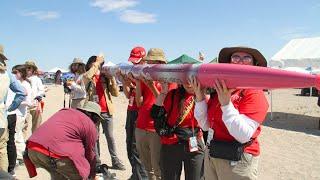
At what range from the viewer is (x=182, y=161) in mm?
4523

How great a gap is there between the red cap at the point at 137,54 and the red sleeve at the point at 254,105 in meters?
2.66

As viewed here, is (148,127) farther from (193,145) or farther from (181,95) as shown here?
(193,145)

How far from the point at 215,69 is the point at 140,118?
2531mm

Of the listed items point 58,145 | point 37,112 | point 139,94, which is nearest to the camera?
point 58,145

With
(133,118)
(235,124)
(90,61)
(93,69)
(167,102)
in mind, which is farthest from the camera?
(90,61)

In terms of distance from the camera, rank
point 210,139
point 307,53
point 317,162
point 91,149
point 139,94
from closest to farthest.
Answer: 1. point 210,139
2. point 91,149
3. point 139,94
4. point 317,162
5. point 307,53

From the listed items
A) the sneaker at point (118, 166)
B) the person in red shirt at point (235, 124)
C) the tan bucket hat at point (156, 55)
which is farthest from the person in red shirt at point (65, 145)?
the sneaker at point (118, 166)

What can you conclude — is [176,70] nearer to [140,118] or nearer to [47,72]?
[140,118]

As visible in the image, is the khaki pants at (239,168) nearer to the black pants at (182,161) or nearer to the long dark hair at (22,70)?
the black pants at (182,161)

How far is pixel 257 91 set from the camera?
10.7ft

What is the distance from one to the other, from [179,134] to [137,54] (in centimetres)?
177

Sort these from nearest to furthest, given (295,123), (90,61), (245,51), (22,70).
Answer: (245,51)
(90,61)
(22,70)
(295,123)

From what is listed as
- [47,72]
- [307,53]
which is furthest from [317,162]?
[47,72]

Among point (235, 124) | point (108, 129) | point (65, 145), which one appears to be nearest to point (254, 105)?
point (235, 124)
